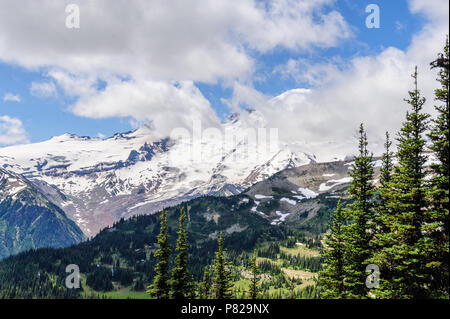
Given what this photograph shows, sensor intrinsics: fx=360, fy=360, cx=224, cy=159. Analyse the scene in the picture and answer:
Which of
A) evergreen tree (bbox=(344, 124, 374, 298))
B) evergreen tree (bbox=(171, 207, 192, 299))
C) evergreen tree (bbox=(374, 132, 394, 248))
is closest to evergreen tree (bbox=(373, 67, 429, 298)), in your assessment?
evergreen tree (bbox=(374, 132, 394, 248))

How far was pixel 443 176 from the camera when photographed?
26766mm

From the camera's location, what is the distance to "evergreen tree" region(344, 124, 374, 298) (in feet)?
120

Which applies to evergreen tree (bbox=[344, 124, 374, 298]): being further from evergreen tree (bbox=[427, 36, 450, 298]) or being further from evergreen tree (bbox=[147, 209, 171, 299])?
evergreen tree (bbox=[147, 209, 171, 299])

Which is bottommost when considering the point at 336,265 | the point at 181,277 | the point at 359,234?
the point at 181,277

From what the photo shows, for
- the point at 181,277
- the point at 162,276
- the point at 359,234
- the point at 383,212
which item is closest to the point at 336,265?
the point at 359,234

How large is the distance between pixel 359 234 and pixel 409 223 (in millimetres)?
8358

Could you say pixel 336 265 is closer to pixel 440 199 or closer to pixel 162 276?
pixel 440 199

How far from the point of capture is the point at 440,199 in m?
27.1

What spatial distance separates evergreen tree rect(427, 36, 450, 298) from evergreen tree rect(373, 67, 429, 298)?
32.8 inches

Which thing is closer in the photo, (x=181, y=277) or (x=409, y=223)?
(x=409, y=223)

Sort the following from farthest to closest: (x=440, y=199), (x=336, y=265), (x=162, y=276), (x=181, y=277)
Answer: (x=181, y=277)
(x=162, y=276)
(x=336, y=265)
(x=440, y=199)

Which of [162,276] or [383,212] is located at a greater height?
[383,212]

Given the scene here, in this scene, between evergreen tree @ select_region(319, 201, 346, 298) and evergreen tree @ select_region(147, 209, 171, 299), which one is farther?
evergreen tree @ select_region(147, 209, 171, 299)
